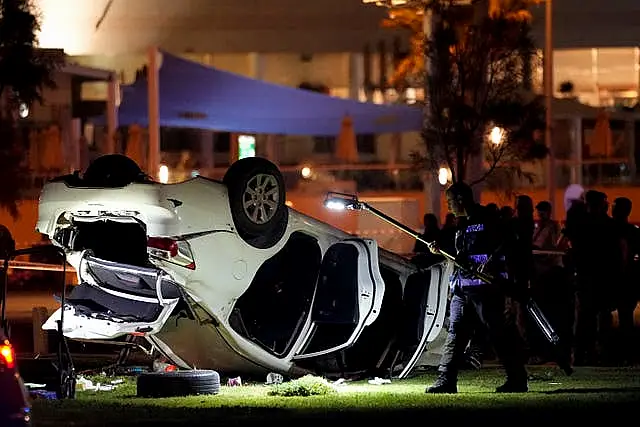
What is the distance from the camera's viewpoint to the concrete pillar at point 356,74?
47.2 metres

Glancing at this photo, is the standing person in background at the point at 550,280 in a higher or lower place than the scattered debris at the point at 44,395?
higher

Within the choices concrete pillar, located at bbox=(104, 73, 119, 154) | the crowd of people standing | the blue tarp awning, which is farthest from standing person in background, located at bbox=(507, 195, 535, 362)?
concrete pillar, located at bbox=(104, 73, 119, 154)

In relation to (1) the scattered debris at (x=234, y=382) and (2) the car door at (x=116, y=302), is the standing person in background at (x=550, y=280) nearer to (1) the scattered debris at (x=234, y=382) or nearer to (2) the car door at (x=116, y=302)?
(1) the scattered debris at (x=234, y=382)

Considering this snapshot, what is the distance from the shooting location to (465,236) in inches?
489

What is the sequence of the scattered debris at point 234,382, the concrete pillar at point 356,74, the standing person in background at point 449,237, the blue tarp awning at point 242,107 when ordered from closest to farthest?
1. the standing person in background at point 449,237
2. the scattered debris at point 234,382
3. the blue tarp awning at point 242,107
4. the concrete pillar at point 356,74

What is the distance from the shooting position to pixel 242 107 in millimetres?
31969

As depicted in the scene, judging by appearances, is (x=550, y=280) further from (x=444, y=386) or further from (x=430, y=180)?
(x=430, y=180)

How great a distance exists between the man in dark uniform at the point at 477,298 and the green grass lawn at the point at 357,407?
0.23 m

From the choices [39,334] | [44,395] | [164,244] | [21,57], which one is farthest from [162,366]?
[21,57]

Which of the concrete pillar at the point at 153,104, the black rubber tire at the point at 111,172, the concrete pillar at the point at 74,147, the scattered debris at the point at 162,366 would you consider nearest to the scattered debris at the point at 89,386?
the scattered debris at the point at 162,366

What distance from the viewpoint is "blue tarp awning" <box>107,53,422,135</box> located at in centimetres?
3048

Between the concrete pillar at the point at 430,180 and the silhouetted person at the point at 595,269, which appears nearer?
the silhouetted person at the point at 595,269

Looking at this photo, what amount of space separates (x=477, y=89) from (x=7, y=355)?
18669mm

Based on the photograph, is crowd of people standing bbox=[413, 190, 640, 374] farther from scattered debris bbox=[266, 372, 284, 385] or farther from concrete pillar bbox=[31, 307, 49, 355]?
concrete pillar bbox=[31, 307, 49, 355]
